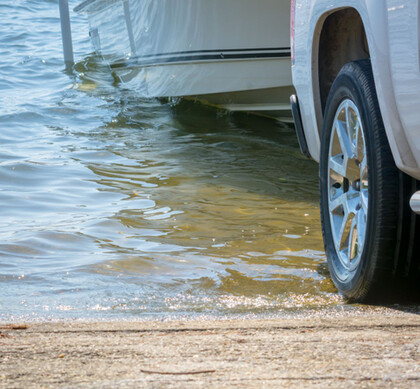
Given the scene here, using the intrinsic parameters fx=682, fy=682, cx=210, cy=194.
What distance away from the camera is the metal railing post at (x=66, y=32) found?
11.1 meters

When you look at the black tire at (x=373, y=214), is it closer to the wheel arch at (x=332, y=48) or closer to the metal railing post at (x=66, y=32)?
the wheel arch at (x=332, y=48)

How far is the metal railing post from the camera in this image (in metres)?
11.1

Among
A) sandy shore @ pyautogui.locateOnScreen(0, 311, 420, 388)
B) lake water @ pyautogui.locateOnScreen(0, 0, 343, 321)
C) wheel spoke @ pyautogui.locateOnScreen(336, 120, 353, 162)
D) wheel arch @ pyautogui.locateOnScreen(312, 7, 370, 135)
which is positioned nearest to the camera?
sandy shore @ pyautogui.locateOnScreen(0, 311, 420, 388)

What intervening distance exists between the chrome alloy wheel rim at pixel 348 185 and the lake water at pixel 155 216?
9.2 inches

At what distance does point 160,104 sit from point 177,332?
6.73m

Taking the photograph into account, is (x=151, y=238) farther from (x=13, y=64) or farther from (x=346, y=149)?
(x=13, y=64)

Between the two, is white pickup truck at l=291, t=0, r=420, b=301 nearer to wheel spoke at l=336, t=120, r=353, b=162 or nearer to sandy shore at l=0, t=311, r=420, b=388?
wheel spoke at l=336, t=120, r=353, b=162

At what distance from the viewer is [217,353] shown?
1610 mm

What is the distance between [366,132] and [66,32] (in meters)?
10.1

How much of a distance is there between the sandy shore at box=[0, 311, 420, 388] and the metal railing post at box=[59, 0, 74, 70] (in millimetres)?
9883

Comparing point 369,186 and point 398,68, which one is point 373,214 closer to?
point 369,186

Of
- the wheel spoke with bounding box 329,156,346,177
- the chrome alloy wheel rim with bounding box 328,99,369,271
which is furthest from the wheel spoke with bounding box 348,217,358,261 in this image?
the wheel spoke with bounding box 329,156,346,177

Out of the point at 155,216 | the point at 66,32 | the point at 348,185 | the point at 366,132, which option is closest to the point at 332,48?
the point at 348,185

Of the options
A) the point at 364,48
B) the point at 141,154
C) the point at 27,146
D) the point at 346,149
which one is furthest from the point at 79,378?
the point at 27,146
